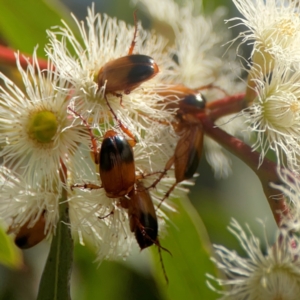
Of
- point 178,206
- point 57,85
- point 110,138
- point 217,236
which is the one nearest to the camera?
point 110,138

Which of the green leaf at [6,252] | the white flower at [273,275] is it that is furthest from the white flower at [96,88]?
the green leaf at [6,252]

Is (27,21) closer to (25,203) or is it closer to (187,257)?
(25,203)

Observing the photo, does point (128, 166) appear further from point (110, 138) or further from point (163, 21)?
point (163, 21)

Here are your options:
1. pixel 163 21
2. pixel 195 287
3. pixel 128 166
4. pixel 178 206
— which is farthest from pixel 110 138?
pixel 163 21

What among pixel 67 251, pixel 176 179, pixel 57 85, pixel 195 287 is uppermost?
pixel 57 85

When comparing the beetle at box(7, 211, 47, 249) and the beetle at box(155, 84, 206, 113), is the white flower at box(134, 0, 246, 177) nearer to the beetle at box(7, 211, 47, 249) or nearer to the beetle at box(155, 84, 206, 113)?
the beetle at box(155, 84, 206, 113)

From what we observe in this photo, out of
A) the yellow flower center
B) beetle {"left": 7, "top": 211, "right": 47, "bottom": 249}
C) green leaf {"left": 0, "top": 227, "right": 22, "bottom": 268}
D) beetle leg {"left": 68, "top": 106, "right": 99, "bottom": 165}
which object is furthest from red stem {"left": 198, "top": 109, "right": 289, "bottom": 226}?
green leaf {"left": 0, "top": 227, "right": 22, "bottom": 268}
